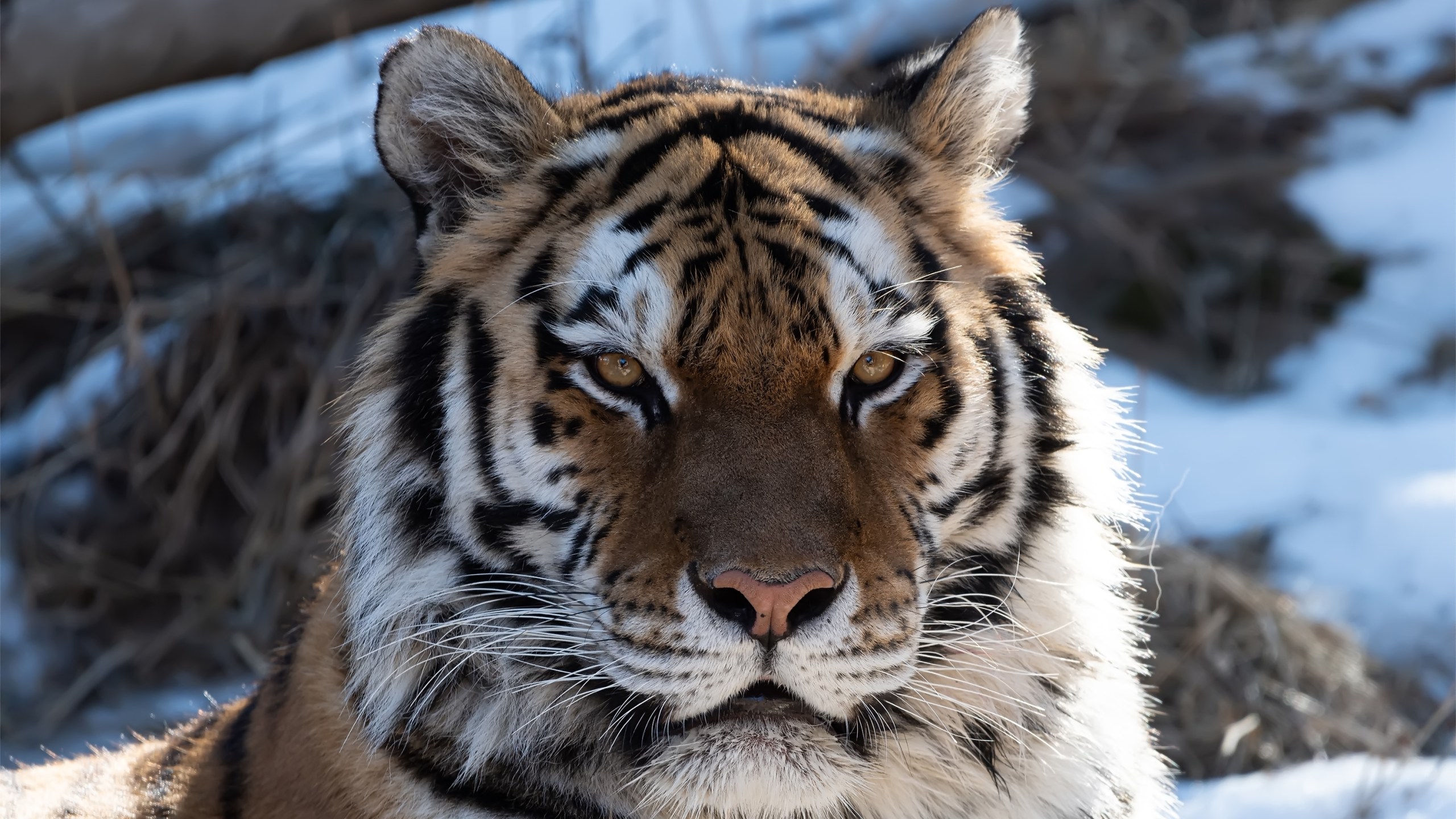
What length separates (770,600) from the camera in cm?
123

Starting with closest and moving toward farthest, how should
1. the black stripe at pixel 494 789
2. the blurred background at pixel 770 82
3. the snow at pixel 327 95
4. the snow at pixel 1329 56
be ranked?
the black stripe at pixel 494 789, the blurred background at pixel 770 82, the snow at pixel 327 95, the snow at pixel 1329 56

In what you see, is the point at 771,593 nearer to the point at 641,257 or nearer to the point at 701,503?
the point at 701,503

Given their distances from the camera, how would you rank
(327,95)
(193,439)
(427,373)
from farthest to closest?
(327,95) < (193,439) < (427,373)

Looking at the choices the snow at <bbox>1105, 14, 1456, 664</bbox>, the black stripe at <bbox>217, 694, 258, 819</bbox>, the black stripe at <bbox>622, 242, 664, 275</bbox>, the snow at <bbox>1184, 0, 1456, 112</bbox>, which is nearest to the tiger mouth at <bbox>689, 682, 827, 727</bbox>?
the black stripe at <bbox>622, 242, 664, 275</bbox>

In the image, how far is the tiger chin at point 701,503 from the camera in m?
1.32

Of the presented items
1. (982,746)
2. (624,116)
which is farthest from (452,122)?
(982,746)

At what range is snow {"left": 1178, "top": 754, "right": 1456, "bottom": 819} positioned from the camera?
194cm

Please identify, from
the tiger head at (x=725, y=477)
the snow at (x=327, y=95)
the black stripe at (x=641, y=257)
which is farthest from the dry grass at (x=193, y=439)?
the black stripe at (x=641, y=257)

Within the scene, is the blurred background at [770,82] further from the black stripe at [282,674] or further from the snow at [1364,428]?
the black stripe at [282,674]

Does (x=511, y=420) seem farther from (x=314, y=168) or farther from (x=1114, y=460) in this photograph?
(x=314, y=168)

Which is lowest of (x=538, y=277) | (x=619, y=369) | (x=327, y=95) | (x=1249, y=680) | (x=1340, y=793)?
(x=1249, y=680)

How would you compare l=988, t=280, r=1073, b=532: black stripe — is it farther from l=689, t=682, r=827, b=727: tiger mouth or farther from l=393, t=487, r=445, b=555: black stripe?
l=393, t=487, r=445, b=555: black stripe

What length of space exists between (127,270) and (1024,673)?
252 centimetres

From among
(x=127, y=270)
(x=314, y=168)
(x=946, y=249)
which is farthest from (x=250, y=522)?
(x=946, y=249)
